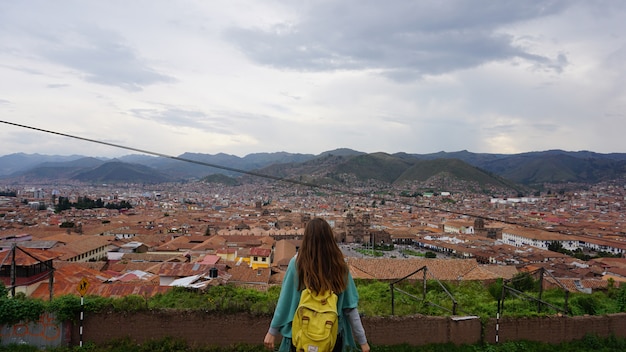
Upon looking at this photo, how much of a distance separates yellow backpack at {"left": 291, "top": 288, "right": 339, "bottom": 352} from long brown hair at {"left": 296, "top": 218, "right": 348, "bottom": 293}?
0.04 metres

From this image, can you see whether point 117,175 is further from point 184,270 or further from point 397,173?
point 184,270

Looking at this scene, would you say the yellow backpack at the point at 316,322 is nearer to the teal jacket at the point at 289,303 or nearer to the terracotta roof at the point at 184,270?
the teal jacket at the point at 289,303

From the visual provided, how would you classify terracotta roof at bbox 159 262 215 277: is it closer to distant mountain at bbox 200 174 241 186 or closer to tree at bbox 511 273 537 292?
tree at bbox 511 273 537 292

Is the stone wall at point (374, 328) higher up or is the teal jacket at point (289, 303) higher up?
the teal jacket at point (289, 303)

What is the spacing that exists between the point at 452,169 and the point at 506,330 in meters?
138

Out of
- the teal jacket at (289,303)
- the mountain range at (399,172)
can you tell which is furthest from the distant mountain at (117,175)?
the teal jacket at (289,303)

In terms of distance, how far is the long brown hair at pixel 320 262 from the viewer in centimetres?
177

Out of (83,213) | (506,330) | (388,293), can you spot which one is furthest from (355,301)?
(83,213)

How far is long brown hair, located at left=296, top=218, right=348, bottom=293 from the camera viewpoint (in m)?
1.77

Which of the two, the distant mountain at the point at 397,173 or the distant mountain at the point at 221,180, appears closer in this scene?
the distant mountain at the point at 397,173

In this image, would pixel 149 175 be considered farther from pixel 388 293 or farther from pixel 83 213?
pixel 388 293

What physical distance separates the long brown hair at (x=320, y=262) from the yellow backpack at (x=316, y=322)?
0.14 ft

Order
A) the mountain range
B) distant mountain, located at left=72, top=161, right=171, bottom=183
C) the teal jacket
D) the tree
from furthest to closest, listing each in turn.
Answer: distant mountain, located at left=72, top=161, right=171, bottom=183
the mountain range
the tree
the teal jacket

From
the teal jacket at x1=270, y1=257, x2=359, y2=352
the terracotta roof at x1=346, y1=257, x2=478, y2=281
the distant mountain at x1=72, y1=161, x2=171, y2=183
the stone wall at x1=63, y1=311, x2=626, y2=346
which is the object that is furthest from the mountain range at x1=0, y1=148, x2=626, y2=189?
the teal jacket at x1=270, y1=257, x2=359, y2=352
